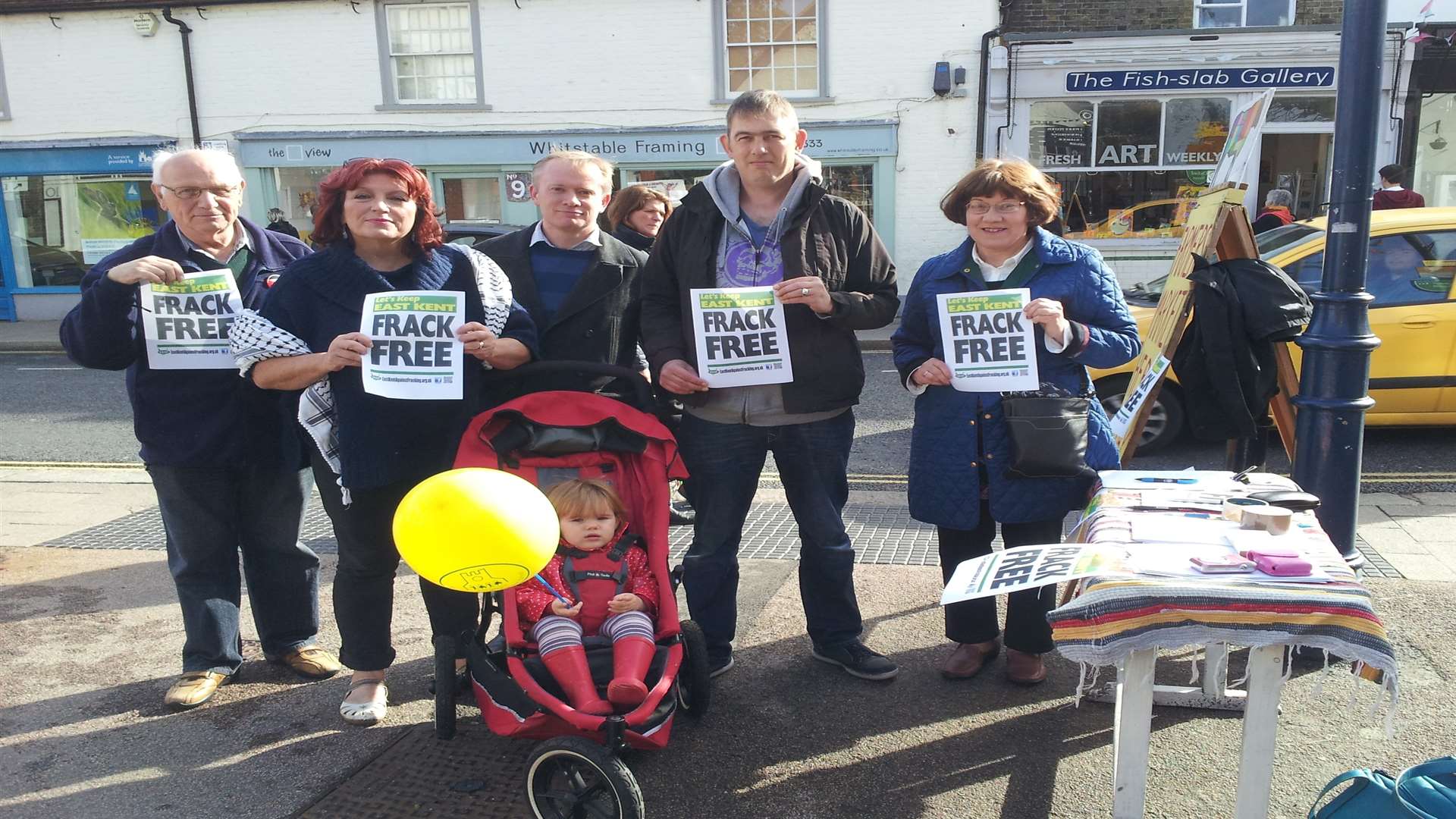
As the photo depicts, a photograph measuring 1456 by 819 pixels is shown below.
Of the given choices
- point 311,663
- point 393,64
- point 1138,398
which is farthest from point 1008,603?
point 393,64

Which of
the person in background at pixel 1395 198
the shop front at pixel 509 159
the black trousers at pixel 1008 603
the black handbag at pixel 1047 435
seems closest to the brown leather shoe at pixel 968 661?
the black trousers at pixel 1008 603

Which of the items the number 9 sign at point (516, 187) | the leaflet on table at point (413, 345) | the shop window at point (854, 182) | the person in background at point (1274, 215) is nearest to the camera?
the leaflet on table at point (413, 345)

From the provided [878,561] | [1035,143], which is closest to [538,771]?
[878,561]

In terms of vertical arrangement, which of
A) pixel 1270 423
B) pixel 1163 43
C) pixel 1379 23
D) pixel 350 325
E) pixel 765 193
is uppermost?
pixel 1163 43

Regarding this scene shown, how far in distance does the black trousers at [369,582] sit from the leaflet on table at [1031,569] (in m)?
1.75

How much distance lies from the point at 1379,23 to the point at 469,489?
3.25 metres

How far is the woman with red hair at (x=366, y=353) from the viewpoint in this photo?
330 centimetres

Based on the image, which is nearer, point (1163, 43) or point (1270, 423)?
point (1270, 423)

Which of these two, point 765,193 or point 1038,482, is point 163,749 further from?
point 1038,482

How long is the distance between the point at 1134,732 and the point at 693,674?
1.41m

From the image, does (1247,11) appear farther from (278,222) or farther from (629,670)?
(629,670)

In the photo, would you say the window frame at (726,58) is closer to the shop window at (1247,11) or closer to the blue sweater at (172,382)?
the shop window at (1247,11)

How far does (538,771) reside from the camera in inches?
113

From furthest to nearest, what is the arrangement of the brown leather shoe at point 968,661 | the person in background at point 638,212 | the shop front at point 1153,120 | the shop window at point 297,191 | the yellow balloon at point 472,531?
the shop window at point 297,191, the shop front at point 1153,120, the person in background at point 638,212, the brown leather shoe at point 968,661, the yellow balloon at point 472,531
